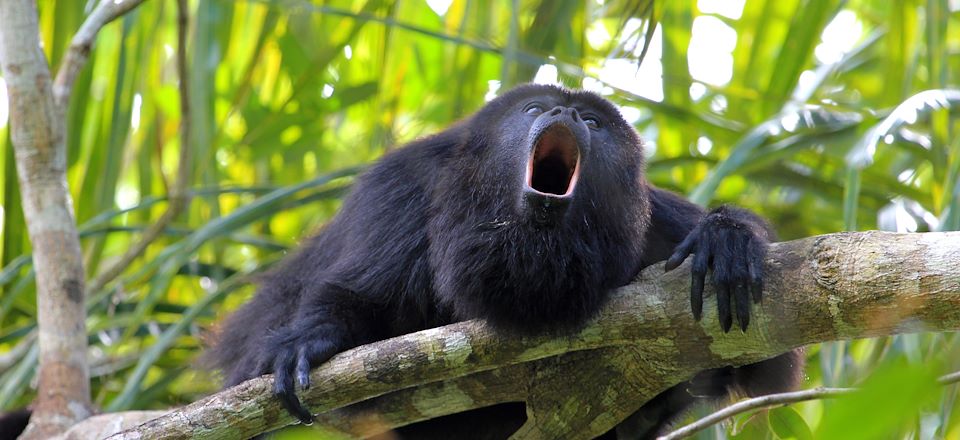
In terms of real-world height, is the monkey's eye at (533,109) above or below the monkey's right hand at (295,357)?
above

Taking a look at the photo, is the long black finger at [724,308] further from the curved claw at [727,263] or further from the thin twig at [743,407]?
the thin twig at [743,407]

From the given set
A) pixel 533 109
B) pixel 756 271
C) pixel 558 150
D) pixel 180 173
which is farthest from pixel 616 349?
pixel 180 173

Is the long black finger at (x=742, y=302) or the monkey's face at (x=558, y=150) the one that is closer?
the long black finger at (x=742, y=302)

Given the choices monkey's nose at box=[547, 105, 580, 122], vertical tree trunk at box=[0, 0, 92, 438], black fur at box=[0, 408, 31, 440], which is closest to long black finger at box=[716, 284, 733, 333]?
monkey's nose at box=[547, 105, 580, 122]

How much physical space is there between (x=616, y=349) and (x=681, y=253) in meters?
0.23

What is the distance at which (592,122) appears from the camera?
2.46 metres

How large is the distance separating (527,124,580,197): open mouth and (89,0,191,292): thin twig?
138cm

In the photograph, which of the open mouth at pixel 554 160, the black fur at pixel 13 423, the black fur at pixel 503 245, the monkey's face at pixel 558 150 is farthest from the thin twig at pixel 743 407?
the black fur at pixel 13 423

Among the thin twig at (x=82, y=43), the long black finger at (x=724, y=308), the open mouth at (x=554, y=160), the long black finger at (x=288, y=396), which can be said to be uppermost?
the thin twig at (x=82, y=43)

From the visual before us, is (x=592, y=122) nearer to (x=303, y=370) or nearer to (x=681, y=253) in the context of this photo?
(x=681, y=253)

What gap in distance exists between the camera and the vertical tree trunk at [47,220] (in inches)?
99.9

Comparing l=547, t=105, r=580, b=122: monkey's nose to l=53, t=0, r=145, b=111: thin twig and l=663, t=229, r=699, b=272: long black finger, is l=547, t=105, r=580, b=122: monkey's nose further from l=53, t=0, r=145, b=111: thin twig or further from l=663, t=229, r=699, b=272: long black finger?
l=53, t=0, r=145, b=111: thin twig

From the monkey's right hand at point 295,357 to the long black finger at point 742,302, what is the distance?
815 mm

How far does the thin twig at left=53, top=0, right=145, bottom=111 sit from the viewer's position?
2580 millimetres
